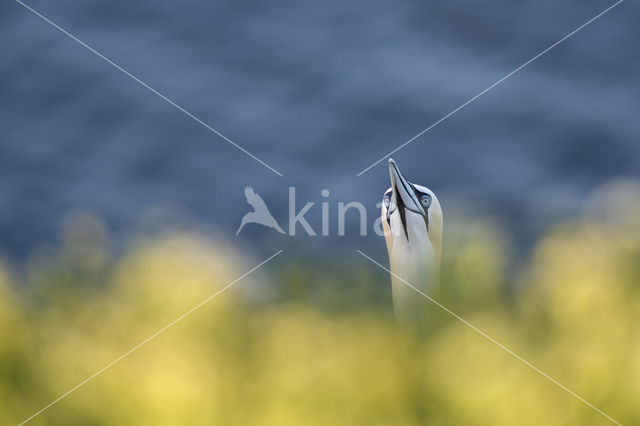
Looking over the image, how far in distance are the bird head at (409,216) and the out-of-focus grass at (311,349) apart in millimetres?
1487

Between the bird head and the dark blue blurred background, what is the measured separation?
1.10 meters

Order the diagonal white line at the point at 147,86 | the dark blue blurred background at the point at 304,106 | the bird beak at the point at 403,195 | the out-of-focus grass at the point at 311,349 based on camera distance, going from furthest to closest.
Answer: the diagonal white line at the point at 147,86
the dark blue blurred background at the point at 304,106
the bird beak at the point at 403,195
the out-of-focus grass at the point at 311,349

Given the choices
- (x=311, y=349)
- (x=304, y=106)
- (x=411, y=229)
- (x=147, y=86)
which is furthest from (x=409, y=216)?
(x=147, y=86)

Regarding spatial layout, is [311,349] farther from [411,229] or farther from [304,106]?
[304,106]

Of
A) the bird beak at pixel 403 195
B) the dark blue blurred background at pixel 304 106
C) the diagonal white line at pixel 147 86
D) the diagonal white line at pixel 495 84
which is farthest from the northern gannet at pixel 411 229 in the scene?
the diagonal white line at pixel 147 86

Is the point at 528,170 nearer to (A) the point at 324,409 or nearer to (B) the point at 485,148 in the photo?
(B) the point at 485,148

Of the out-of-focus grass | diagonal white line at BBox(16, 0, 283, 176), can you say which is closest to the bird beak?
the out-of-focus grass

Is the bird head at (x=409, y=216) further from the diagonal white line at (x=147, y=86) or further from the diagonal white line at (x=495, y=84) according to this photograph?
the diagonal white line at (x=147, y=86)

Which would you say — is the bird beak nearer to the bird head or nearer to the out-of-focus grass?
the bird head

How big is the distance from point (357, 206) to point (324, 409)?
3.09 metres

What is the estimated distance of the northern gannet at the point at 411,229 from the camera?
315cm

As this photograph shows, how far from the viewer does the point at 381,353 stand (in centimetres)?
141

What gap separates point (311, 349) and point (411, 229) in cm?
183

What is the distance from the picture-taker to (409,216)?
125 inches
